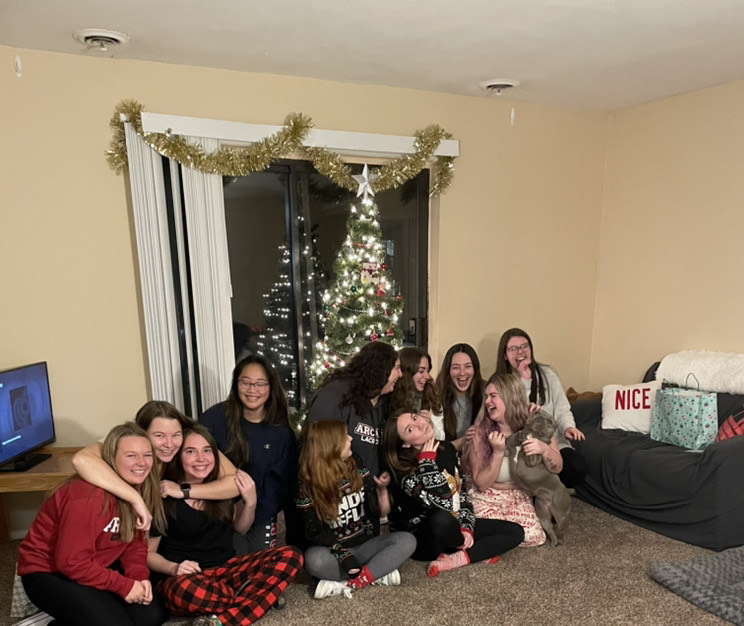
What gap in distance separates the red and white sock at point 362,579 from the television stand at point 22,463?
1671 millimetres

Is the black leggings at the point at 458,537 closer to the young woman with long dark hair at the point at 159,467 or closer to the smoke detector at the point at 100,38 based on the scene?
the young woman with long dark hair at the point at 159,467

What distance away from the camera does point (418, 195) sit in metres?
4.32

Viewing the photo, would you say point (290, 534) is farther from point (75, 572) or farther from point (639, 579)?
point (639, 579)

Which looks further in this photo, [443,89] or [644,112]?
[644,112]

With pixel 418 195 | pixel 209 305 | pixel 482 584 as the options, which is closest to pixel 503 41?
pixel 418 195

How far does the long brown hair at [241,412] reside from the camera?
2834 millimetres

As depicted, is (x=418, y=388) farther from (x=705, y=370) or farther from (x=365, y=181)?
(x=705, y=370)

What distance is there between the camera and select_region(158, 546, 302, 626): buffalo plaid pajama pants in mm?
2381

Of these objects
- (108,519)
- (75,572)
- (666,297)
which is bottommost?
(75,572)

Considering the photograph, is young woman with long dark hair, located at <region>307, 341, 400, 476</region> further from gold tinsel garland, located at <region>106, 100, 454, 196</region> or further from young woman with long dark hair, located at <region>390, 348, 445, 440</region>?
gold tinsel garland, located at <region>106, 100, 454, 196</region>

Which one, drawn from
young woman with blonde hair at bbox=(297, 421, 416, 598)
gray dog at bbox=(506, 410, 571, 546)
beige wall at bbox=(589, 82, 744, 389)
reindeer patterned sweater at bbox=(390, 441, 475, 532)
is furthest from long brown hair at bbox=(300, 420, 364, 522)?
beige wall at bbox=(589, 82, 744, 389)

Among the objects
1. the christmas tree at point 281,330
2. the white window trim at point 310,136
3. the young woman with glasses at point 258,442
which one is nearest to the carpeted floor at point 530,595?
the young woman with glasses at point 258,442

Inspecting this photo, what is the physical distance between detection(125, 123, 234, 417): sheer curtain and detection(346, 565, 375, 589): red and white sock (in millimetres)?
1446

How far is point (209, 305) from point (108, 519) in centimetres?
155
